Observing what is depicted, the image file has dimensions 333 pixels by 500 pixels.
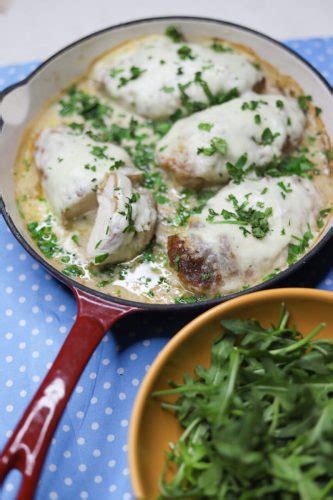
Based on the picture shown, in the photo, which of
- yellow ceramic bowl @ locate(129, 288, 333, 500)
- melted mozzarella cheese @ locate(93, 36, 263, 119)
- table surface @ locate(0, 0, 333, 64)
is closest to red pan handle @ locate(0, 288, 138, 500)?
yellow ceramic bowl @ locate(129, 288, 333, 500)

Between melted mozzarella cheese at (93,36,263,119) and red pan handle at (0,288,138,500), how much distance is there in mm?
918

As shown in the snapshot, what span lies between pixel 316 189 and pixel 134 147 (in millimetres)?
696

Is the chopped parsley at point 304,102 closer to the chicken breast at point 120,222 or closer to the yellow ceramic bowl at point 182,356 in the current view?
the chicken breast at point 120,222

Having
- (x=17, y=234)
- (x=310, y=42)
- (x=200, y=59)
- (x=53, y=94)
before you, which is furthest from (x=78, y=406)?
(x=310, y=42)

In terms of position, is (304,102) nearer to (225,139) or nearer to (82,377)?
(225,139)

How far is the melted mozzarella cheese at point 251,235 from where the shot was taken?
76.2 inches

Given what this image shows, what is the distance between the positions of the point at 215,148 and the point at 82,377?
89cm

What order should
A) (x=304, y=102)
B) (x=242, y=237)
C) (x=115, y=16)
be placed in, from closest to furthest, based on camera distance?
(x=242, y=237), (x=304, y=102), (x=115, y=16)

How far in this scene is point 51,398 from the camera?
1.59 m

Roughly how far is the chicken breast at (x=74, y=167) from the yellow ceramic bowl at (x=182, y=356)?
0.69m

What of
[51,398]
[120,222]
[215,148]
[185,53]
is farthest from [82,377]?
[185,53]

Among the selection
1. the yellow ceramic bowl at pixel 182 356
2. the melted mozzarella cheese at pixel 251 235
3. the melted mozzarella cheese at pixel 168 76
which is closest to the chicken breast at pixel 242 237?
the melted mozzarella cheese at pixel 251 235

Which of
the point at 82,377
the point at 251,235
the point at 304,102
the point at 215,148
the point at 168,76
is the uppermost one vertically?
the point at 168,76

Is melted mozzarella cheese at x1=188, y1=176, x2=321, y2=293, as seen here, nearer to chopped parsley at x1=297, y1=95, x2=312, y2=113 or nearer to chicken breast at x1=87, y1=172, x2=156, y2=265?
chicken breast at x1=87, y1=172, x2=156, y2=265
